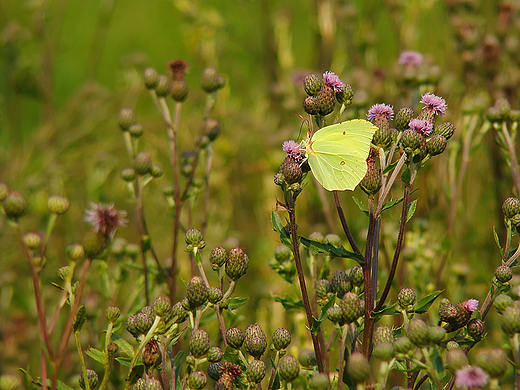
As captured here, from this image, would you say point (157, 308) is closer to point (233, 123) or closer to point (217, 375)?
point (217, 375)

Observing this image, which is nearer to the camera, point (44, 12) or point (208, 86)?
point (208, 86)

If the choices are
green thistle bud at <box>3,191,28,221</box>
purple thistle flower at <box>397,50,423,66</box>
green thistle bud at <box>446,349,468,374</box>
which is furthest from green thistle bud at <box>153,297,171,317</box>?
purple thistle flower at <box>397,50,423,66</box>

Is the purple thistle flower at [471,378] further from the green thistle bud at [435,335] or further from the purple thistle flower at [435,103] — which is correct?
the purple thistle flower at [435,103]

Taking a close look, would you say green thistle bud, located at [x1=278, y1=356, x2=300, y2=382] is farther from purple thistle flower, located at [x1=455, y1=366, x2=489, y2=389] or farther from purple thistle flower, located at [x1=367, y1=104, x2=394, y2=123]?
purple thistle flower, located at [x1=367, y1=104, x2=394, y2=123]

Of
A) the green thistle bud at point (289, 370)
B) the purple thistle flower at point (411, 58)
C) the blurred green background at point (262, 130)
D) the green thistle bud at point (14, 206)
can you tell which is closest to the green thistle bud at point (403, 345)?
the green thistle bud at point (289, 370)

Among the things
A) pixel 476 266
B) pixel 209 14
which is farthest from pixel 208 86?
pixel 476 266

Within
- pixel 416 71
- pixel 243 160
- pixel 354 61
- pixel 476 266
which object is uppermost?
pixel 416 71

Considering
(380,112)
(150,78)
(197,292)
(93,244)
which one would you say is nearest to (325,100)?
(380,112)
